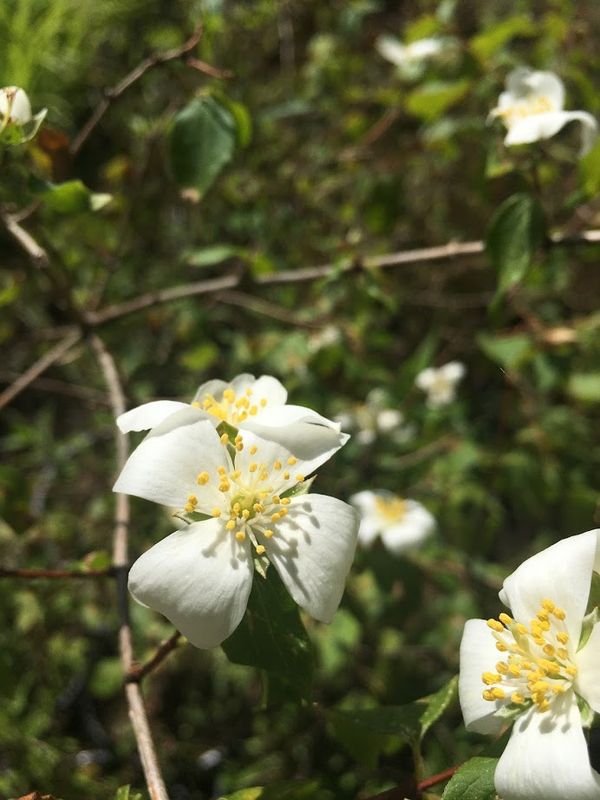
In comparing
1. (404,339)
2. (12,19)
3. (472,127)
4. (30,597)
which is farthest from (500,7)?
(30,597)

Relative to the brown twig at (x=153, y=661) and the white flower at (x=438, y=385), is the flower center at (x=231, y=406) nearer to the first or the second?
the brown twig at (x=153, y=661)

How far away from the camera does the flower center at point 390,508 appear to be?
1.52 meters

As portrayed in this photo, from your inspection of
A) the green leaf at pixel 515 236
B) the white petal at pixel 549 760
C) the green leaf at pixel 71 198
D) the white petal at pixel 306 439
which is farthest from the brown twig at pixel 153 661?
the green leaf at pixel 515 236

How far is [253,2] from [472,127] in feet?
4.12

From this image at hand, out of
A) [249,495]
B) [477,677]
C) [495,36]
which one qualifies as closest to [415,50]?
[495,36]

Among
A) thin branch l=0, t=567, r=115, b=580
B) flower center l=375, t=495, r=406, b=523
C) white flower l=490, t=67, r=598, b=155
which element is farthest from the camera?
flower center l=375, t=495, r=406, b=523

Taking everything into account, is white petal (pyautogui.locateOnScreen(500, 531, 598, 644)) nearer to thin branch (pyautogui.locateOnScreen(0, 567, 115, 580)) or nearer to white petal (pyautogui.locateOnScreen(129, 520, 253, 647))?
white petal (pyautogui.locateOnScreen(129, 520, 253, 647))

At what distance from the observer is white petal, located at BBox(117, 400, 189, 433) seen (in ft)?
2.30

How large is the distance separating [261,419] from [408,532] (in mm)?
798

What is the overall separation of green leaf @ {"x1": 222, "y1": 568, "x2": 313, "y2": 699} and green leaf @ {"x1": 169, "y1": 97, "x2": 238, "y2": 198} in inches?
27.7

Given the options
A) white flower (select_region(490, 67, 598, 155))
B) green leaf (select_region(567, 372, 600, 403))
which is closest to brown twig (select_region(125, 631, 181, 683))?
white flower (select_region(490, 67, 598, 155))

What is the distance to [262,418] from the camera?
768 millimetres

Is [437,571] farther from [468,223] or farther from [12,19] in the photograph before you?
[12,19]

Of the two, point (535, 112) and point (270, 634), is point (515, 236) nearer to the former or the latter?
point (535, 112)
